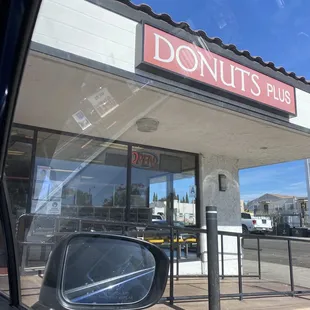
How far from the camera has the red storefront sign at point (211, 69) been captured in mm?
4301

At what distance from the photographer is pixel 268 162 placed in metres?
8.81

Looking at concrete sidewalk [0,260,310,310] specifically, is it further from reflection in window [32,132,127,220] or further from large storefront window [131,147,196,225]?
reflection in window [32,132,127,220]

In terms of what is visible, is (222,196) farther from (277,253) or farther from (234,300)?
(277,253)

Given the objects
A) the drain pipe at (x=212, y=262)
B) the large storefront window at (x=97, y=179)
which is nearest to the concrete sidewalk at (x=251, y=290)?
the drain pipe at (x=212, y=262)

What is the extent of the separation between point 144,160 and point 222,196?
2.12 m

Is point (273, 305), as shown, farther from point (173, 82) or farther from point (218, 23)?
point (218, 23)

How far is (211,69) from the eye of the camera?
4.77 metres

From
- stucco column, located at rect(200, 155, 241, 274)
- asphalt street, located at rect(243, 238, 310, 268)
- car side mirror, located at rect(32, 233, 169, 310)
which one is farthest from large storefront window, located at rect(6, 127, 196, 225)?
asphalt street, located at rect(243, 238, 310, 268)

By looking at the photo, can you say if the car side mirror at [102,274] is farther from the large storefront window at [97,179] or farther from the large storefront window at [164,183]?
the large storefront window at [164,183]

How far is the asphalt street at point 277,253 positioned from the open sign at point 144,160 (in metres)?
2.72

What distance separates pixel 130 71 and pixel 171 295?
111 inches

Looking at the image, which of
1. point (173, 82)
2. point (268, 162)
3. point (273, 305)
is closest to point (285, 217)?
point (268, 162)

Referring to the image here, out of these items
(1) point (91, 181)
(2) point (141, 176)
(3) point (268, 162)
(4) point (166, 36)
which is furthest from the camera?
(3) point (268, 162)

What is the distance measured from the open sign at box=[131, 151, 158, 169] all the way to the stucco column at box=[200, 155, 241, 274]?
1.18m
